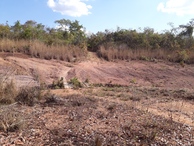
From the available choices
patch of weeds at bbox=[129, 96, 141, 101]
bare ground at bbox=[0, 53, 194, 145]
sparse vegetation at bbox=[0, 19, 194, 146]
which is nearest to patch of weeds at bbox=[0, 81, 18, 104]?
sparse vegetation at bbox=[0, 19, 194, 146]

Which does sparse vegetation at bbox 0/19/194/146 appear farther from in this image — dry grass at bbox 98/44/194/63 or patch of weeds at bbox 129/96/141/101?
dry grass at bbox 98/44/194/63

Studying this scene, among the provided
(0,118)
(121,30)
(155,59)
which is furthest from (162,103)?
(121,30)

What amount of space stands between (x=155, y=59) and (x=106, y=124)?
1073cm

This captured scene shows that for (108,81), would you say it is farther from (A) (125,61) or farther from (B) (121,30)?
(B) (121,30)

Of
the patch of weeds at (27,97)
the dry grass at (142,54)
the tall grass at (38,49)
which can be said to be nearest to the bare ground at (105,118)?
the patch of weeds at (27,97)

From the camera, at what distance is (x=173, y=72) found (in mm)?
12086

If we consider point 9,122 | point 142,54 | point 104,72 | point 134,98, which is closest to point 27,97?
point 9,122

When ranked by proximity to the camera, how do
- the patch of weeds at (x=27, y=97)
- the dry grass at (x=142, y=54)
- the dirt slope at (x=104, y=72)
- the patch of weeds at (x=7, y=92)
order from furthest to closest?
the dry grass at (x=142, y=54) < the dirt slope at (x=104, y=72) < the patch of weeds at (x=27, y=97) < the patch of weeds at (x=7, y=92)

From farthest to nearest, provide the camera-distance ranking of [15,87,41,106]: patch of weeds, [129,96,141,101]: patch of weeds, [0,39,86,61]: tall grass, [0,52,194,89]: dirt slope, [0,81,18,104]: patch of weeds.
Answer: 1. [0,39,86,61]: tall grass
2. [0,52,194,89]: dirt slope
3. [129,96,141,101]: patch of weeds
4. [15,87,41,106]: patch of weeds
5. [0,81,18,104]: patch of weeds

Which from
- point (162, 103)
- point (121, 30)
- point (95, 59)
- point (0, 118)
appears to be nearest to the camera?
point (0, 118)

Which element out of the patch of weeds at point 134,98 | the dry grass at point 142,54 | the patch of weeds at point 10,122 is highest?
the dry grass at point 142,54

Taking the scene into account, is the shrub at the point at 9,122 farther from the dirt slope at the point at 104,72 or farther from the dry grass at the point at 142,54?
the dry grass at the point at 142,54

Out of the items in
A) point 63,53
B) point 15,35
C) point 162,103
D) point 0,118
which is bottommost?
point 162,103

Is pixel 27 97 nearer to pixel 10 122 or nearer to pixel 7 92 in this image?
pixel 7 92
